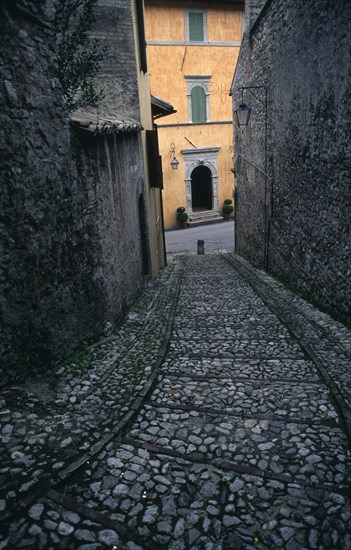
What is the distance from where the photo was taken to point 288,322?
620 cm

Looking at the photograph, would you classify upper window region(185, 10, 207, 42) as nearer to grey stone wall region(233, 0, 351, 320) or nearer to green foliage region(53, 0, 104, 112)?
grey stone wall region(233, 0, 351, 320)

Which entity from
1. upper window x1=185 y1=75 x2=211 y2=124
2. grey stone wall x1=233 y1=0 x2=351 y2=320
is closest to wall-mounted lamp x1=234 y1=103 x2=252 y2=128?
grey stone wall x1=233 y1=0 x2=351 y2=320

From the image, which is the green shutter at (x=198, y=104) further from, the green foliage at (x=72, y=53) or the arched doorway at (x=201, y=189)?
the green foliage at (x=72, y=53)

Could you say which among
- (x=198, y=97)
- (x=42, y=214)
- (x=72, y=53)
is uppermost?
(x=198, y=97)

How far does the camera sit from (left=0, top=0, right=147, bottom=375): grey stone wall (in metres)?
3.78

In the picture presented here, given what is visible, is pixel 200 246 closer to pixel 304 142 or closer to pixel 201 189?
pixel 304 142

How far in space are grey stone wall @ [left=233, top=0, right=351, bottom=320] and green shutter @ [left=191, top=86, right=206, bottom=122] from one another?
11741mm

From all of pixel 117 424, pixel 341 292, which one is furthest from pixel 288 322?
pixel 117 424

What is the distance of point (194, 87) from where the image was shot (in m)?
22.2

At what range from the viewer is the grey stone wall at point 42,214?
149 inches

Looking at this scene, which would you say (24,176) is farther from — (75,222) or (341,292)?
(341,292)

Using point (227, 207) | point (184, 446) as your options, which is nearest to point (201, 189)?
point (227, 207)

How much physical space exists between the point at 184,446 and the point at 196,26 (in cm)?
2344

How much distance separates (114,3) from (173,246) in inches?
485
